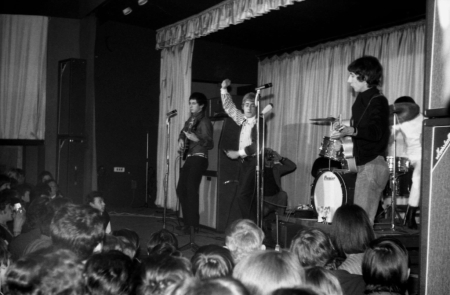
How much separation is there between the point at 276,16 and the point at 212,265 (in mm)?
5596

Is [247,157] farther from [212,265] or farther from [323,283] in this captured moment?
[323,283]

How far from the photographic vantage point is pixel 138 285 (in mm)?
2148

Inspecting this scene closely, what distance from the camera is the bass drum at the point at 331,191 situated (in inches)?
207

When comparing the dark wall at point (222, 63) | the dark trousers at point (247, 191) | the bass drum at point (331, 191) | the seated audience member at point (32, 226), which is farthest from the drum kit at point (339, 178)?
the dark wall at point (222, 63)

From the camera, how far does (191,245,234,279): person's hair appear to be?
2.41 meters

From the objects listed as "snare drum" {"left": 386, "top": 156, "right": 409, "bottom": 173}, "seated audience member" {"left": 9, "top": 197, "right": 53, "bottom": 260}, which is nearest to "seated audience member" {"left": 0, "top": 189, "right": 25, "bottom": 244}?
"seated audience member" {"left": 9, "top": 197, "right": 53, "bottom": 260}

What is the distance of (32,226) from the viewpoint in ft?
12.9

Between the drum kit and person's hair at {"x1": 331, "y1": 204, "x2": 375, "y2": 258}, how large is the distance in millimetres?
1980

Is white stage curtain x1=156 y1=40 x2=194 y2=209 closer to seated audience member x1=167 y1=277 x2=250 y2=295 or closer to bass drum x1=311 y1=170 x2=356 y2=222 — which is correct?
bass drum x1=311 y1=170 x2=356 y2=222

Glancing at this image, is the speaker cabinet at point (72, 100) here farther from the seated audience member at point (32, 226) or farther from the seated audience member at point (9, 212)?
the seated audience member at point (32, 226)

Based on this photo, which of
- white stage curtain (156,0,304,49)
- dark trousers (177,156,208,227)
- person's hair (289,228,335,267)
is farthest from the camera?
white stage curtain (156,0,304,49)

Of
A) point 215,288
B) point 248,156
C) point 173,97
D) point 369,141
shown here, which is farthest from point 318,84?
point 215,288

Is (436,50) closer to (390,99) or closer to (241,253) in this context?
(241,253)

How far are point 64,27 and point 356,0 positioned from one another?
516cm
